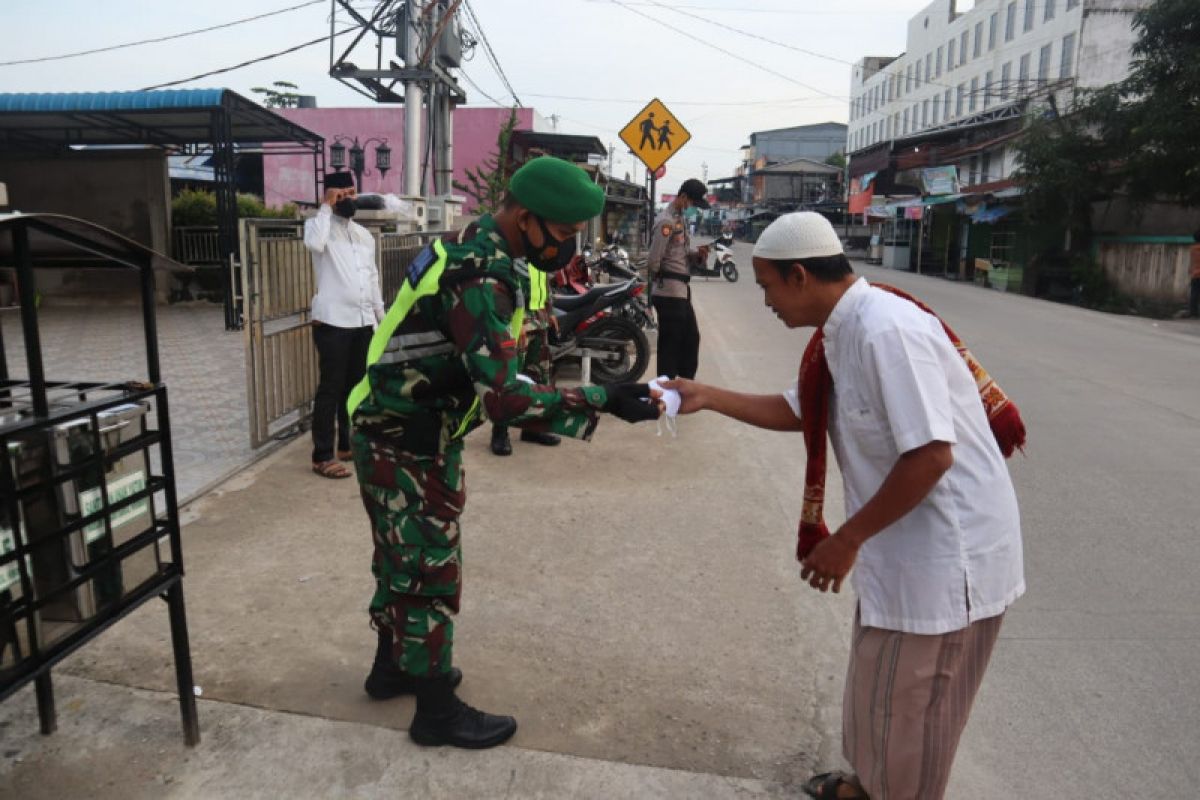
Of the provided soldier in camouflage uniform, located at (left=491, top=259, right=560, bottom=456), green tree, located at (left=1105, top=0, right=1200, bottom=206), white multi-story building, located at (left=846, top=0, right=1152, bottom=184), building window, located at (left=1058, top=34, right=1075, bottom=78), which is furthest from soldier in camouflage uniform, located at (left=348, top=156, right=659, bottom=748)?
building window, located at (left=1058, top=34, right=1075, bottom=78)

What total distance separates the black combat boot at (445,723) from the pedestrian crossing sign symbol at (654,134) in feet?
31.7

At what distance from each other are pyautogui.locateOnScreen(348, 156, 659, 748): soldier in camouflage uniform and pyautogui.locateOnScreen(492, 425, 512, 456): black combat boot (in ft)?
11.0

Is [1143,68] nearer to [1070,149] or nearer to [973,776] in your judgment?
[1070,149]

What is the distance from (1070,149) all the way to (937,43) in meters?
37.1

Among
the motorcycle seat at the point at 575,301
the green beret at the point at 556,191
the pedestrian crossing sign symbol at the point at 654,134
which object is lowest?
the motorcycle seat at the point at 575,301

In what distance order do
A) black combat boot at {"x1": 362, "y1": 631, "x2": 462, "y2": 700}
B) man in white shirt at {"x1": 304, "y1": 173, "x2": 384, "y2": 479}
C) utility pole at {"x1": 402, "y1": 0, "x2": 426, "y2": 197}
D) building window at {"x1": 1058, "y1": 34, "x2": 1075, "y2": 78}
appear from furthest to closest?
1. building window at {"x1": 1058, "y1": 34, "x2": 1075, "y2": 78}
2. utility pole at {"x1": 402, "y1": 0, "x2": 426, "y2": 197}
3. man in white shirt at {"x1": 304, "y1": 173, "x2": 384, "y2": 479}
4. black combat boot at {"x1": 362, "y1": 631, "x2": 462, "y2": 700}

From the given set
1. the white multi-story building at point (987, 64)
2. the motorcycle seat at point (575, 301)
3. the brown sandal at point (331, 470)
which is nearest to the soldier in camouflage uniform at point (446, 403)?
the brown sandal at point (331, 470)

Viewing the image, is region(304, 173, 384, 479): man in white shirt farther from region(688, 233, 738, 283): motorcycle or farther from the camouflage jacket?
region(688, 233, 738, 283): motorcycle

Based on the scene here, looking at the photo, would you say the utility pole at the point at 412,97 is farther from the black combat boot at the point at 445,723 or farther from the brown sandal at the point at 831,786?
the brown sandal at the point at 831,786

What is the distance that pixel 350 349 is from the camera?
5676 mm

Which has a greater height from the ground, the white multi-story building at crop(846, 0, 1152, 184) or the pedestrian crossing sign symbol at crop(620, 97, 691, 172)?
the white multi-story building at crop(846, 0, 1152, 184)

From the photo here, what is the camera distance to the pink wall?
28406mm

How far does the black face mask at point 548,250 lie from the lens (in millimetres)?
2588

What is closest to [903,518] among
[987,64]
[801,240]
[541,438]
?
[801,240]
